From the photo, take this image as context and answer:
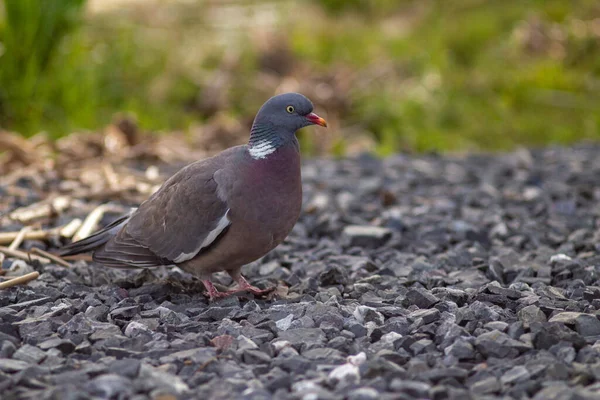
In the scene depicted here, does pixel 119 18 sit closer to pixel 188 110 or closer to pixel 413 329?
pixel 188 110

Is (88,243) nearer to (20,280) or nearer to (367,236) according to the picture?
(20,280)

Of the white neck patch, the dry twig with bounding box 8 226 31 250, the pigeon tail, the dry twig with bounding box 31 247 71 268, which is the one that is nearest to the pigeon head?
the white neck patch

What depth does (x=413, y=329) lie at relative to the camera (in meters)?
3.09

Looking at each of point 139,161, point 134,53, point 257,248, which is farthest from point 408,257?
point 134,53

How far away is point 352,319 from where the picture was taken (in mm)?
3199

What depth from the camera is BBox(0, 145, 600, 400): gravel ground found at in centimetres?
264

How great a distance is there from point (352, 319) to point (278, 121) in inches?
38.8

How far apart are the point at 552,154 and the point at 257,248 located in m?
3.61

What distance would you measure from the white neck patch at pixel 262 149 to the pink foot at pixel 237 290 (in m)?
0.58

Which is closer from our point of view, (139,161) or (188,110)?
(139,161)

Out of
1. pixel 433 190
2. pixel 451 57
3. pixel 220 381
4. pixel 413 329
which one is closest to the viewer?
pixel 220 381

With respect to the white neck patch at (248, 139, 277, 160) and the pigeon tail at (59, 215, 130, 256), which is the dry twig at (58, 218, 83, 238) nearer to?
the pigeon tail at (59, 215, 130, 256)

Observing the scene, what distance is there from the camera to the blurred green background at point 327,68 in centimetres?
700

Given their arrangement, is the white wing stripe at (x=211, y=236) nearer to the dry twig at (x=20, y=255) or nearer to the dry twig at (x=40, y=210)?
the dry twig at (x=20, y=255)
